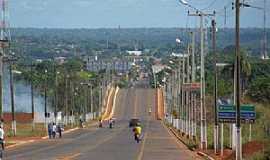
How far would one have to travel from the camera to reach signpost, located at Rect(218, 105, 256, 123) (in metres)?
37.2

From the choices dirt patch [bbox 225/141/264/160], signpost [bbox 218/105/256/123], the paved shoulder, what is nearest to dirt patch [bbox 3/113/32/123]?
the paved shoulder


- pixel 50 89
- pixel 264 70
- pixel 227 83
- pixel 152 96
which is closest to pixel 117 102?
pixel 152 96

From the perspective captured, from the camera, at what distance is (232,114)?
38.2 metres

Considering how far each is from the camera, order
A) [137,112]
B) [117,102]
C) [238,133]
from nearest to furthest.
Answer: [238,133] → [137,112] → [117,102]

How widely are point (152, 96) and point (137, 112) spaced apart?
2468 centimetres

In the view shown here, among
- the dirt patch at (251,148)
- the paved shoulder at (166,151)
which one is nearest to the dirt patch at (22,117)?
the paved shoulder at (166,151)

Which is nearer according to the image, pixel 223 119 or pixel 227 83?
pixel 223 119

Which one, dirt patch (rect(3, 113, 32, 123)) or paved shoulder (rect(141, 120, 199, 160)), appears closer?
paved shoulder (rect(141, 120, 199, 160))

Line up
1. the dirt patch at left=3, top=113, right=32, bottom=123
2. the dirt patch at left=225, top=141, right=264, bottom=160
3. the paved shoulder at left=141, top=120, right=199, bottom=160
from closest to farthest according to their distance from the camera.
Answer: the dirt patch at left=225, top=141, right=264, bottom=160 < the paved shoulder at left=141, top=120, right=199, bottom=160 < the dirt patch at left=3, top=113, right=32, bottom=123

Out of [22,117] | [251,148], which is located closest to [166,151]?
[251,148]

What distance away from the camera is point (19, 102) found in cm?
19212

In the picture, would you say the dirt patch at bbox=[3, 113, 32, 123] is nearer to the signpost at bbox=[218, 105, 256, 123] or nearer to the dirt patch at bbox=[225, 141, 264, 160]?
the dirt patch at bbox=[225, 141, 264, 160]

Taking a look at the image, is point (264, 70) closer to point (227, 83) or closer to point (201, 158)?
point (227, 83)

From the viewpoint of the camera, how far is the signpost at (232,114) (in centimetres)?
3716
